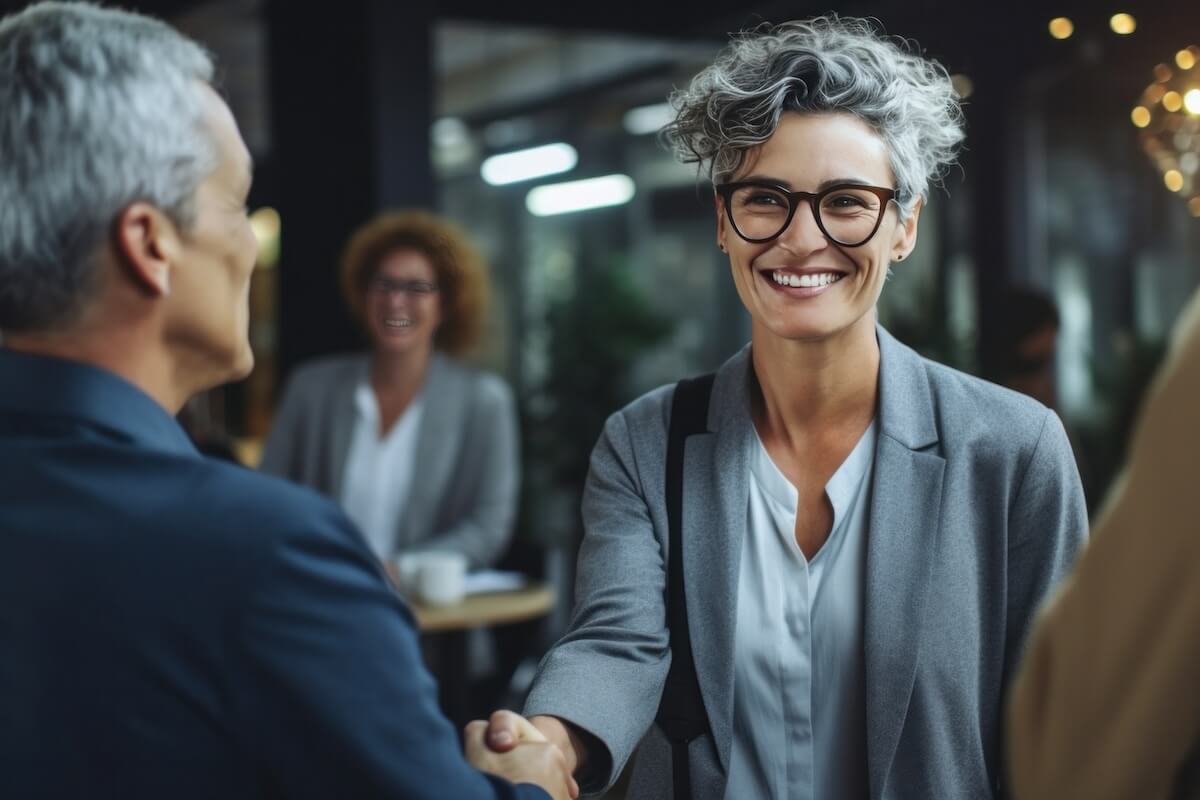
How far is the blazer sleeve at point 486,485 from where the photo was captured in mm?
3959

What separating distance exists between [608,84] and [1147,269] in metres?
3.82

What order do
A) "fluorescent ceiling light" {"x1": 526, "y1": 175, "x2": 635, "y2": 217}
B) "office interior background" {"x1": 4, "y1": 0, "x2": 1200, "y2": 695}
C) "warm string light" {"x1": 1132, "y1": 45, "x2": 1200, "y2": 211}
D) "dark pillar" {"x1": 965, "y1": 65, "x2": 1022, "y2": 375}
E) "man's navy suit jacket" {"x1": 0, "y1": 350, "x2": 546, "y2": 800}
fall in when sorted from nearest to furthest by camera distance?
"man's navy suit jacket" {"x1": 0, "y1": 350, "x2": 546, "y2": 800}
"warm string light" {"x1": 1132, "y1": 45, "x2": 1200, "y2": 211}
"office interior background" {"x1": 4, "y1": 0, "x2": 1200, "y2": 695}
"dark pillar" {"x1": 965, "y1": 65, "x2": 1022, "y2": 375}
"fluorescent ceiling light" {"x1": 526, "y1": 175, "x2": 635, "y2": 217}

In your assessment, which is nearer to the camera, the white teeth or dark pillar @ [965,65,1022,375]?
the white teeth

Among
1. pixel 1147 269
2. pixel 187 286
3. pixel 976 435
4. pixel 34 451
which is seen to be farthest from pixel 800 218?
pixel 1147 269

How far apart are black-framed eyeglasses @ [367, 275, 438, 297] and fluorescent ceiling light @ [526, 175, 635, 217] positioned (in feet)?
16.2

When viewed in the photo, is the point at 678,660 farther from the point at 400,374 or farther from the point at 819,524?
the point at 400,374

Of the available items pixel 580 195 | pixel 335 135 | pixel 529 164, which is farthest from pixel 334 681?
pixel 529 164

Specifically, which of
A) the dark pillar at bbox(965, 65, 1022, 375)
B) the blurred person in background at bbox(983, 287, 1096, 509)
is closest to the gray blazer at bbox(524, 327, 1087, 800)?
the blurred person in background at bbox(983, 287, 1096, 509)

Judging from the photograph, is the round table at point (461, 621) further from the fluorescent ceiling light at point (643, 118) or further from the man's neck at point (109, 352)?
the fluorescent ceiling light at point (643, 118)

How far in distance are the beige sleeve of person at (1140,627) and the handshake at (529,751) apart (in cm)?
69

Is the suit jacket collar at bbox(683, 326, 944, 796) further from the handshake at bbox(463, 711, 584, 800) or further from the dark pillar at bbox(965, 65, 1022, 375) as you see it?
the dark pillar at bbox(965, 65, 1022, 375)

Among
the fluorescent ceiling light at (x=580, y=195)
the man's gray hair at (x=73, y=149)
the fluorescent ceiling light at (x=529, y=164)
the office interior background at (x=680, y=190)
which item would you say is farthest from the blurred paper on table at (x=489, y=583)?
the fluorescent ceiling light at (x=529, y=164)

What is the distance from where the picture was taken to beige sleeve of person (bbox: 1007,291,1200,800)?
0.84 m

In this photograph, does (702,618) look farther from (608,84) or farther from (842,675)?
(608,84)
